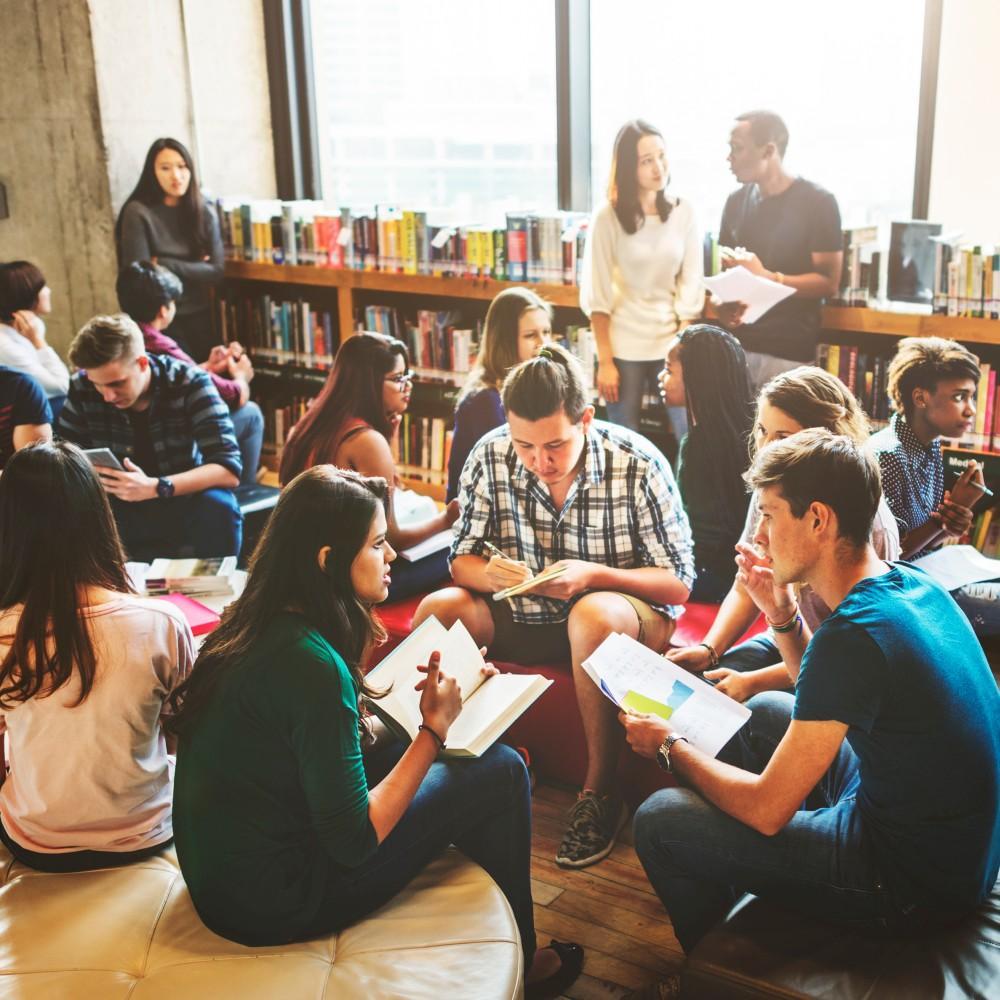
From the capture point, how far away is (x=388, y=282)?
537cm

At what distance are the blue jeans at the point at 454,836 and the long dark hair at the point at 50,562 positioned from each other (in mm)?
562

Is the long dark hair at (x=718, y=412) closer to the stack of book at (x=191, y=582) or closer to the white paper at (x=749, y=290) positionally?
the white paper at (x=749, y=290)

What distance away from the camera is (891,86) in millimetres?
4406

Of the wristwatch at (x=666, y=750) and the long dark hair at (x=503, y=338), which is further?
the long dark hair at (x=503, y=338)

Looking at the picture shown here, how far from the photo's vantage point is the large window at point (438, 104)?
210 inches

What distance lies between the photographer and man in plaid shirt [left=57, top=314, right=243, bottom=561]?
3.72 metres

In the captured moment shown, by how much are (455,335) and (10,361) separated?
6.25 feet

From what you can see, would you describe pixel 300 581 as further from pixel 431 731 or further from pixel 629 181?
pixel 629 181

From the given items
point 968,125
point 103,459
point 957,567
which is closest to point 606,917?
point 957,567

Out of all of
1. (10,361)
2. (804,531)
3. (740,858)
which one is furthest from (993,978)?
(10,361)

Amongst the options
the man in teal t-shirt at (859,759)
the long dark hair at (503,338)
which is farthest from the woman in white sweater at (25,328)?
the man in teal t-shirt at (859,759)

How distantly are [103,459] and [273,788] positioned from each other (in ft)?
7.04

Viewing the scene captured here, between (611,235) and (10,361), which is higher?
(611,235)

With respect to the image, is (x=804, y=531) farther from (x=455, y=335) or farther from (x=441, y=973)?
(x=455, y=335)
